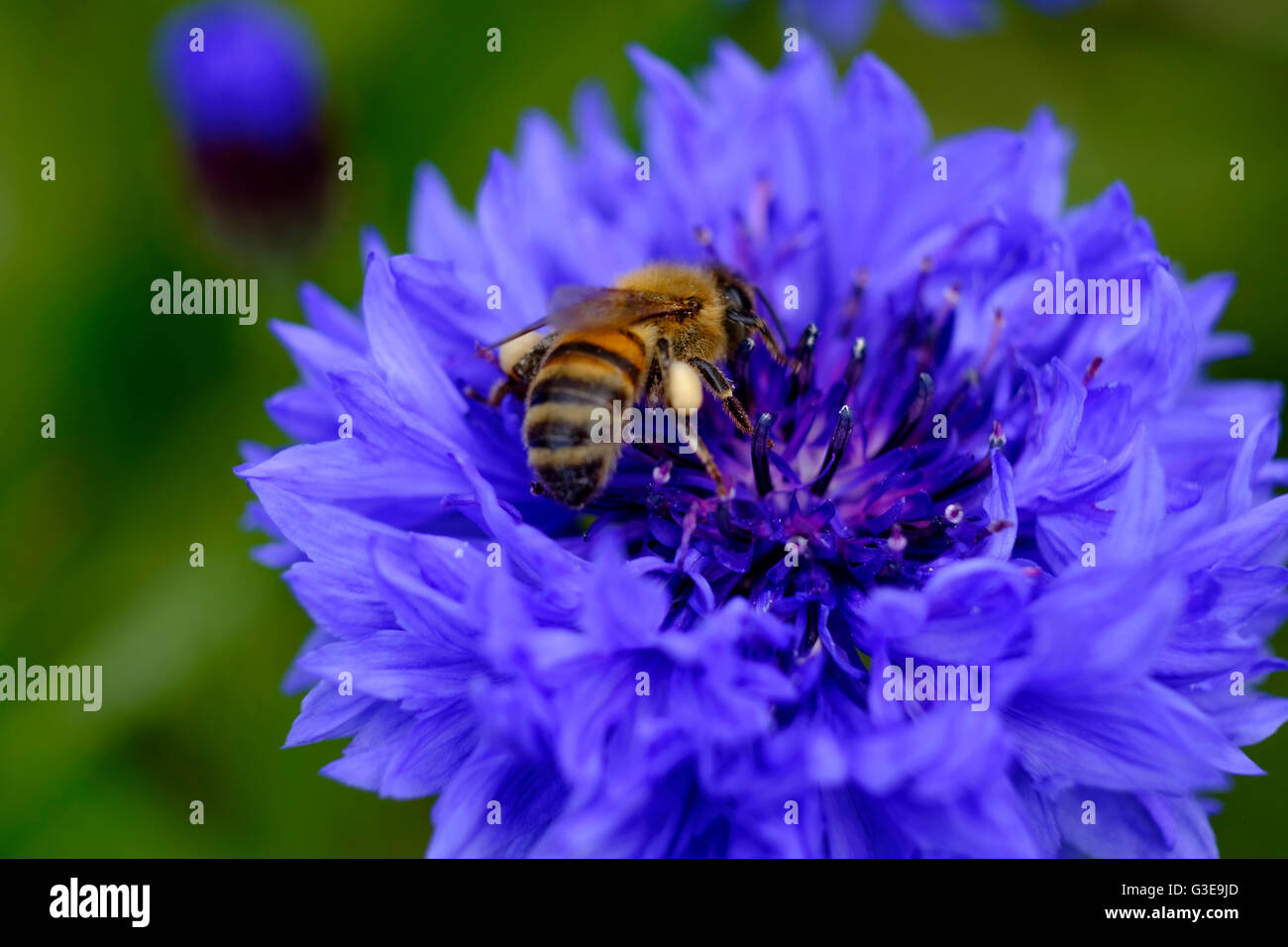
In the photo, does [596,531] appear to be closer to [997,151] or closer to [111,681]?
[997,151]

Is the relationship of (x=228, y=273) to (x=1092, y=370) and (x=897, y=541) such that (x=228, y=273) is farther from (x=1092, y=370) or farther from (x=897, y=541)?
(x=1092, y=370)

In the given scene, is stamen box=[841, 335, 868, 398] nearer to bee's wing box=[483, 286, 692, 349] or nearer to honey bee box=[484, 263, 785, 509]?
honey bee box=[484, 263, 785, 509]

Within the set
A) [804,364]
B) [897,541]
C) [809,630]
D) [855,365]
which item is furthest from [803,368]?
[809,630]

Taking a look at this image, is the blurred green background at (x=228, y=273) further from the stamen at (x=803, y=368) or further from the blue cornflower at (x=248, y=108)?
the stamen at (x=803, y=368)

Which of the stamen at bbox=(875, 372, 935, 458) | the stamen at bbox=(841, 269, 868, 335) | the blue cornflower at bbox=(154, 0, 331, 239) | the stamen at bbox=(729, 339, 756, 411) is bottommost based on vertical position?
the stamen at bbox=(875, 372, 935, 458)

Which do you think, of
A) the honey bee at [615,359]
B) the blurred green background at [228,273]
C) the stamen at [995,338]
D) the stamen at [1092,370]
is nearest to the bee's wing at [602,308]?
the honey bee at [615,359]

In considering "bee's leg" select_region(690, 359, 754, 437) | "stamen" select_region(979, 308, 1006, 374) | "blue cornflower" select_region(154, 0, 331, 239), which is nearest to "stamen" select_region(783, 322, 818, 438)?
"bee's leg" select_region(690, 359, 754, 437)
